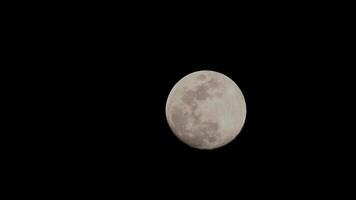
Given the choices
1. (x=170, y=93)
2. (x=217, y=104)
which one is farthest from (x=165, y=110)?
(x=217, y=104)

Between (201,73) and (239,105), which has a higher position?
(201,73)

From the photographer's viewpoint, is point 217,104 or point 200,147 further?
point 200,147

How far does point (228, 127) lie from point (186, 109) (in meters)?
0.75

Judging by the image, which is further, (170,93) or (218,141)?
(170,93)

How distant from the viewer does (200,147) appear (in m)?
5.66

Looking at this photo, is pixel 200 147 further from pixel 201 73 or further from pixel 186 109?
pixel 201 73

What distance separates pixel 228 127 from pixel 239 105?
0.45m

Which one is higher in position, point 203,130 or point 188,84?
point 188,84

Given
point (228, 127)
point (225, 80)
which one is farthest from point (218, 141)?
point (225, 80)

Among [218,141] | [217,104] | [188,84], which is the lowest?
[218,141]

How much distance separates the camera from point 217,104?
17.4 feet

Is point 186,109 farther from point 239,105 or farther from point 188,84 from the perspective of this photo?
point 239,105

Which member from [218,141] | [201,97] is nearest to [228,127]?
[218,141]

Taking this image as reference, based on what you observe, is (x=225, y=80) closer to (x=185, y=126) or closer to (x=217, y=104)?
(x=217, y=104)
